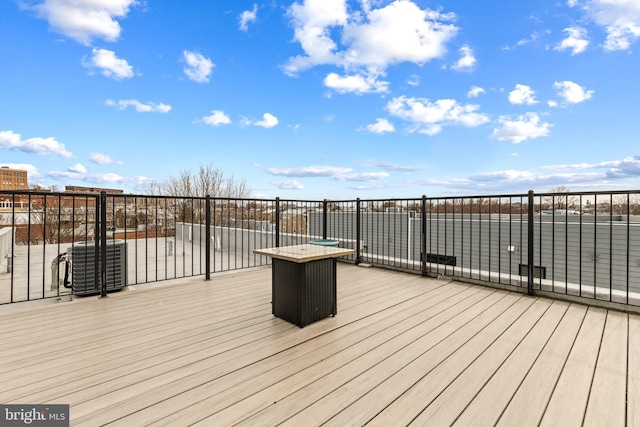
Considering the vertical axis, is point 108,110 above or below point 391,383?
above

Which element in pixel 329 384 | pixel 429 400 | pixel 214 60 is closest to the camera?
pixel 429 400

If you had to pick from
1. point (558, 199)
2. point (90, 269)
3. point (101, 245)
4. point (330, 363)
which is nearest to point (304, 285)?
point (330, 363)

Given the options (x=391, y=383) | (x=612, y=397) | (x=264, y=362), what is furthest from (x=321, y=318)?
(x=612, y=397)

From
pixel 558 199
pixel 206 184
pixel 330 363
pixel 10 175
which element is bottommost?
pixel 330 363

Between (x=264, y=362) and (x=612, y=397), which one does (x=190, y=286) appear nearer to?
(x=264, y=362)

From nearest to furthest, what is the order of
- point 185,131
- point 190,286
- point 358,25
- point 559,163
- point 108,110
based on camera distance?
point 190,286 → point 358,25 → point 108,110 → point 185,131 → point 559,163

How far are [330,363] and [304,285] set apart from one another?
703 mm

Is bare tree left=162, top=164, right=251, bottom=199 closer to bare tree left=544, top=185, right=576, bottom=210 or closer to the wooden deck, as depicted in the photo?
the wooden deck

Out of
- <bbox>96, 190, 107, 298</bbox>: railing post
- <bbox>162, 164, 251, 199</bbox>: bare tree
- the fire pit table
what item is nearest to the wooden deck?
the fire pit table

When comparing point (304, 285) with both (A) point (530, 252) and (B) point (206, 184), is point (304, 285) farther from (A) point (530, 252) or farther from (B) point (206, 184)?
(B) point (206, 184)

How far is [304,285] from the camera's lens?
2281 mm

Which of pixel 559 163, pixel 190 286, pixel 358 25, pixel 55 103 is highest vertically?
pixel 358 25

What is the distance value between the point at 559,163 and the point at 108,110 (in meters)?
21.2

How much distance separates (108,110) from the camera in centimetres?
1058
